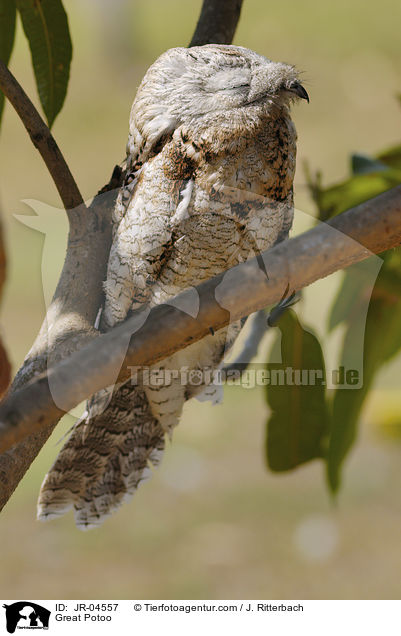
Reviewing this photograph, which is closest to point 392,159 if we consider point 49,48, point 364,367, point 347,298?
point 347,298

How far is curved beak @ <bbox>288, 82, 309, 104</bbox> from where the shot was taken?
115 cm

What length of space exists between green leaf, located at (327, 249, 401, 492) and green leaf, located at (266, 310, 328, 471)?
0.16 feet

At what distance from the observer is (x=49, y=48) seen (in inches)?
52.7

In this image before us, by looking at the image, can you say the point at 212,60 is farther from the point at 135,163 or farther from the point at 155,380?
the point at 155,380

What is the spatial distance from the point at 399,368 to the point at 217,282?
2.82 metres

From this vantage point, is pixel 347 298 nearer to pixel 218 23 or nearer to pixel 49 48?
pixel 218 23

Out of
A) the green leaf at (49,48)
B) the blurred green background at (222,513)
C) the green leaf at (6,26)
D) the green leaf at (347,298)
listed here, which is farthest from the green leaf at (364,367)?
the green leaf at (6,26)

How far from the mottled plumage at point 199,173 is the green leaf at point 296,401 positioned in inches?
9.5

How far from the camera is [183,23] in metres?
5.53

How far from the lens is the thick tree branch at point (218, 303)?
2.38ft

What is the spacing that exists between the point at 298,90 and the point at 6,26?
0.65m

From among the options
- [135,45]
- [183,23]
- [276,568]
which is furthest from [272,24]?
[276,568]
